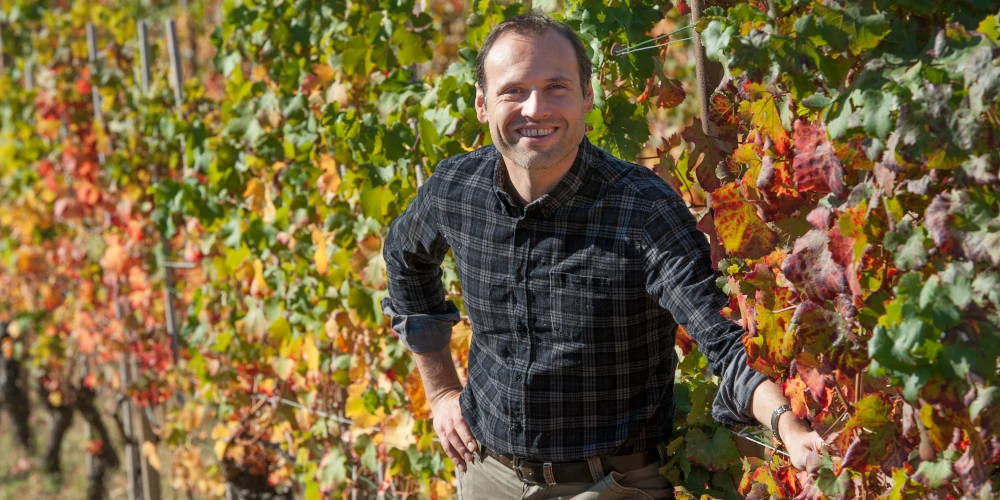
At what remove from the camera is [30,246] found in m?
6.80

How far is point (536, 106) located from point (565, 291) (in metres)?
0.35

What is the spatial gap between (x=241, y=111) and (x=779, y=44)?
2.70 meters

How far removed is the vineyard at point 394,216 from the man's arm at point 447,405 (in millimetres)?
442

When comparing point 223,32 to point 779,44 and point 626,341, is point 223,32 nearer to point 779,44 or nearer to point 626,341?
point 626,341

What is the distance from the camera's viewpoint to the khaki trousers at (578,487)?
6.67ft

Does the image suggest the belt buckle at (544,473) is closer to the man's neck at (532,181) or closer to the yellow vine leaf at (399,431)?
the man's neck at (532,181)

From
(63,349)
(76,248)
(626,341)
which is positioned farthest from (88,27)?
(626,341)

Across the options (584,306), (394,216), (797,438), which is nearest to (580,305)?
(584,306)

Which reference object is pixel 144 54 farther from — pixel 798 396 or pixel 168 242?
pixel 798 396

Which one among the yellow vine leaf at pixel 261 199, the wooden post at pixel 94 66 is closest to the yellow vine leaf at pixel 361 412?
the yellow vine leaf at pixel 261 199

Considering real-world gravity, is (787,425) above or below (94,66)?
below

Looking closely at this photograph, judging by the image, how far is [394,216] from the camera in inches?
124

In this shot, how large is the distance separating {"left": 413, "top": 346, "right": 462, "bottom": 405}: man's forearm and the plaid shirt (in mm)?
208

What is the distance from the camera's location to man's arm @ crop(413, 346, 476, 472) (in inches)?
89.8
